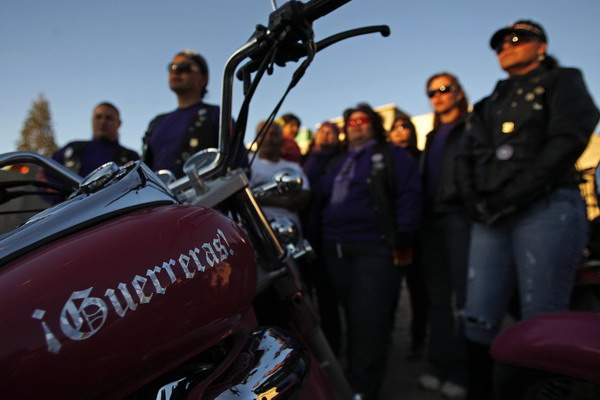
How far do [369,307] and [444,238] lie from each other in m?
0.72

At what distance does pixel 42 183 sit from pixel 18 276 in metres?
0.68

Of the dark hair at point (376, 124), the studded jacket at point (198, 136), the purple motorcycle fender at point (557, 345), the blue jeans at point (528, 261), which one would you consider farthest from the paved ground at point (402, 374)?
the studded jacket at point (198, 136)

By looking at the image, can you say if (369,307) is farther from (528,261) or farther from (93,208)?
(93,208)

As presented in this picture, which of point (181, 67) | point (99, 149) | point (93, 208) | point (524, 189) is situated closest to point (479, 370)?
point (524, 189)

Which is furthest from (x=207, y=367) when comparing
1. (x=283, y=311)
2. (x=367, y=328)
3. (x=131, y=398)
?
(x=367, y=328)

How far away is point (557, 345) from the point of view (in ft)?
3.40

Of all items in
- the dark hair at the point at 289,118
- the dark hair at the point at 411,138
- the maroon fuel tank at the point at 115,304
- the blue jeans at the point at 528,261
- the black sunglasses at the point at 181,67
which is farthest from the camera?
the dark hair at the point at 289,118

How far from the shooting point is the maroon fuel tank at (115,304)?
49cm

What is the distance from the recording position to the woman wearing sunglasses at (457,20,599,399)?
159 centimetres

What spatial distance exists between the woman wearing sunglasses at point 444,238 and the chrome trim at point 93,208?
1.85 m

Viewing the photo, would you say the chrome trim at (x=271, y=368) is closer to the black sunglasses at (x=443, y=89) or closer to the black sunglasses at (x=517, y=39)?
the black sunglasses at (x=517, y=39)

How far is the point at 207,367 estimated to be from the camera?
0.72 m

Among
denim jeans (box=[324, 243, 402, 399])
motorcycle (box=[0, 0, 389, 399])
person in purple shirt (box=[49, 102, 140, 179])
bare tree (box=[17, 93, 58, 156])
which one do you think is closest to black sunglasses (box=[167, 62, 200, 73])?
person in purple shirt (box=[49, 102, 140, 179])

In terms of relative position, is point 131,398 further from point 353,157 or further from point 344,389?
point 353,157
